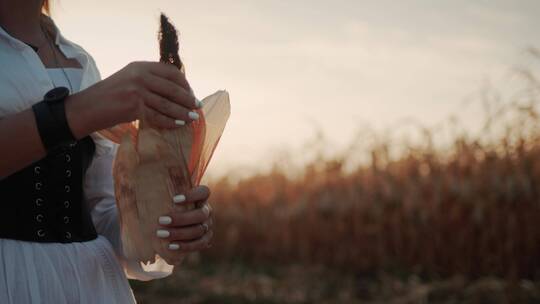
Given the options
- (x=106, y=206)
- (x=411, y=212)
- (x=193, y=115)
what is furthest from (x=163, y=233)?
(x=411, y=212)

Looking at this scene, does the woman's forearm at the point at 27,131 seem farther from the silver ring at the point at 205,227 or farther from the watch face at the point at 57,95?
the silver ring at the point at 205,227

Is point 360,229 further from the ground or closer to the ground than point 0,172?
closer to the ground

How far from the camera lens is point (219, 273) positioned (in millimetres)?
6449

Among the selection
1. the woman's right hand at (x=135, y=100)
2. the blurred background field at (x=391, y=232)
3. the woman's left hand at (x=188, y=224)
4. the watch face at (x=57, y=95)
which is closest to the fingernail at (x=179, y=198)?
the woman's left hand at (x=188, y=224)

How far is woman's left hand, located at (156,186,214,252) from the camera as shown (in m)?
1.29

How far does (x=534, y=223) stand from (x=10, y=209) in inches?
172

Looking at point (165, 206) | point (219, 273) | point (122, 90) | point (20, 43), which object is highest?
point (20, 43)

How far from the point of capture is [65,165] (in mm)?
1451

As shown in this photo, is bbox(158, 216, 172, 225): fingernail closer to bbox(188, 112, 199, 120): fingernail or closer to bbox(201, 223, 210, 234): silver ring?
bbox(201, 223, 210, 234): silver ring

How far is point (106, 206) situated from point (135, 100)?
1.82 ft

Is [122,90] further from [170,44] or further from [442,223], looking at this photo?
[442,223]

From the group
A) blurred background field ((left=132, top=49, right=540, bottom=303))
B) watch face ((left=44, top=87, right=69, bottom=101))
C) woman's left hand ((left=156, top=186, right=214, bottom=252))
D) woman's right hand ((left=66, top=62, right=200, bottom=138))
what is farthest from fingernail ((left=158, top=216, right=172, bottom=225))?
blurred background field ((left=132, top=49, right=540, bottom=303))

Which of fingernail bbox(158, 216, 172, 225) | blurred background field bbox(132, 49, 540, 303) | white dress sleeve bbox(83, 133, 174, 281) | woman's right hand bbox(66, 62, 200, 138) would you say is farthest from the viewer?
blurred background field bbox(132, 49, 540, 303)

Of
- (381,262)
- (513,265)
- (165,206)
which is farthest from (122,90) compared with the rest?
(381,262)
